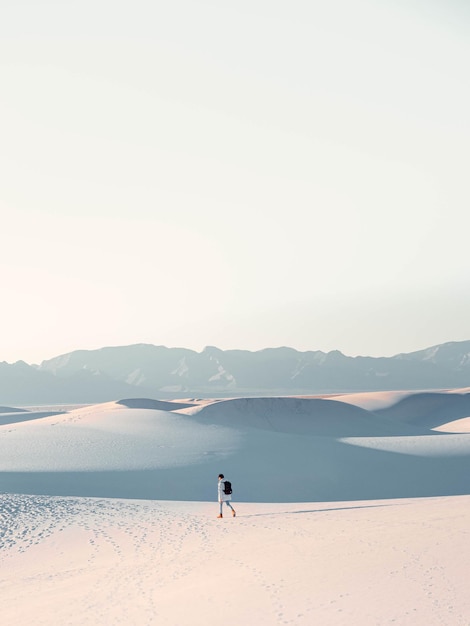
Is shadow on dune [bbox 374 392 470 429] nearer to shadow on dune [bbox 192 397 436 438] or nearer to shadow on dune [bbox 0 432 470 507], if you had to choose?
shadow on dune [bbox 192 397 436 438]

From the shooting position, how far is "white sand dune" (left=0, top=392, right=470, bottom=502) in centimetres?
2875

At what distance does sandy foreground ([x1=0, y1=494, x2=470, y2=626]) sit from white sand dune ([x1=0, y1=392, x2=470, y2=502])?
21.5 feet

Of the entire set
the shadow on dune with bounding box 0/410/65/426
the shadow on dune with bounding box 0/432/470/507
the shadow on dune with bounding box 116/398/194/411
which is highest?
the shadow on dune with bounding box 116/398/194/411


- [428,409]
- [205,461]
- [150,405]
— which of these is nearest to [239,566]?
[205,461]

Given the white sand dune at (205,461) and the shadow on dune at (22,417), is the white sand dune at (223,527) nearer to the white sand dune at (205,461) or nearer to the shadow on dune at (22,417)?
the white sand dune at (205,461)

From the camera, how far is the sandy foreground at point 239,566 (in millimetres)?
10594

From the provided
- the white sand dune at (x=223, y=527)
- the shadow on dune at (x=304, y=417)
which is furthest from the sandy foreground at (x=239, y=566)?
the shadow on dune at (x=304, y=417)

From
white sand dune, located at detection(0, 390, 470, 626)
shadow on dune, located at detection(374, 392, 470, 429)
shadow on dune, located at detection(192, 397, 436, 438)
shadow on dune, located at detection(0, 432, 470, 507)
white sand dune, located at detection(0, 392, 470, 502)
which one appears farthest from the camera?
shadow on dune, located at detection(374, 392, 470, 429)

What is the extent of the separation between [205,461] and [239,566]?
19.2 metres

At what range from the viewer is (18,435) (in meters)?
40.7

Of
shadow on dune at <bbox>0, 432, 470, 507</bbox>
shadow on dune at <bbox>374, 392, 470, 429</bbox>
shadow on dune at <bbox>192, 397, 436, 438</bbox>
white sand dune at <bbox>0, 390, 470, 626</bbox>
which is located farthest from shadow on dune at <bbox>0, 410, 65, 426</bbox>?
shadow on dune at <bbox>0, 432, 470, 507</bbox>

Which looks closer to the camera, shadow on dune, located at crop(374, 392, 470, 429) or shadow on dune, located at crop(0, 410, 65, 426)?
shadow on dune, located at crop(0, 410, 65, 426)

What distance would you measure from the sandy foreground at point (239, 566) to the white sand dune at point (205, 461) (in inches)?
258

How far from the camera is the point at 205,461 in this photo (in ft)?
107
